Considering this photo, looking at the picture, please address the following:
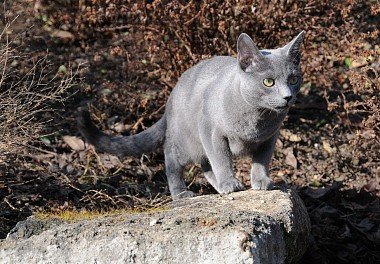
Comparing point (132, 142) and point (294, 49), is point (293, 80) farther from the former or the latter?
point (132, 142)

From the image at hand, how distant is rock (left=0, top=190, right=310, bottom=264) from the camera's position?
2.86 meters

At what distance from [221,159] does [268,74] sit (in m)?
0.57

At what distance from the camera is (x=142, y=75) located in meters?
5.68

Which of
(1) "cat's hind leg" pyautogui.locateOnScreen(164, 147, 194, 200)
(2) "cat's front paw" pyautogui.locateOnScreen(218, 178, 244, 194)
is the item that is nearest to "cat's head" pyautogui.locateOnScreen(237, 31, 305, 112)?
(2) "cat's front paw" pyautogui.locateOnScreen(218, 178, 244, 194)

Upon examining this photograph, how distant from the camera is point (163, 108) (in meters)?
5.40

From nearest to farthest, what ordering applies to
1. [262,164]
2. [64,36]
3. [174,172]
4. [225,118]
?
[225,118]
[262,164]
[174,172]
[64,36]

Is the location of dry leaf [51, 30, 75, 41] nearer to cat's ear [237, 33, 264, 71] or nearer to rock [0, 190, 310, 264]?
cat's ear [237, 33, 264, 71]

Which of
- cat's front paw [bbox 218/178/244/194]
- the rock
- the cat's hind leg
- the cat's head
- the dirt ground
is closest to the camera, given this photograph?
the rock

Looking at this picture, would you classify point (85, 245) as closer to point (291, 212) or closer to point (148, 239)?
point (148, 239)

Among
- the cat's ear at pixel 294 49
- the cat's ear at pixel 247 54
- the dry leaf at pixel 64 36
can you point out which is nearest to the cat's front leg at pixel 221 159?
the cat's ear at pixel 247 54

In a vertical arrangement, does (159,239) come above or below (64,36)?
above

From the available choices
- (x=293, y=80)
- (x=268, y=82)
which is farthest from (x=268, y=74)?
(x=293, y=80)

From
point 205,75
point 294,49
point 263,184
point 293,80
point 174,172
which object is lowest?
point 174,172

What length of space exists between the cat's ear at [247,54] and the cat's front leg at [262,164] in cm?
50
